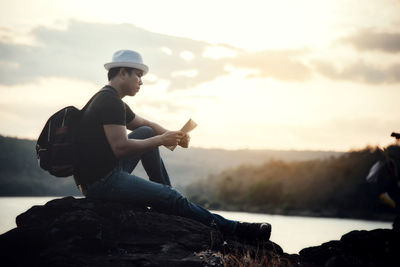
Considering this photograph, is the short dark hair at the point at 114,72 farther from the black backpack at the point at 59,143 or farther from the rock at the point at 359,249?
the rock at the point at 359,249

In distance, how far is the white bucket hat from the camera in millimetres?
5723

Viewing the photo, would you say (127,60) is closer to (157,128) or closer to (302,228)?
(157,128)

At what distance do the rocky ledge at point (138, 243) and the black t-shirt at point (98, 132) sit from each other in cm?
59

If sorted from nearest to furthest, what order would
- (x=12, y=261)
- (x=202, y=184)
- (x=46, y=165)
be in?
(x=12, y=261) < (x=46, y=165) < (x=202, y=184)

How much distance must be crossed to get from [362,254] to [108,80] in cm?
382

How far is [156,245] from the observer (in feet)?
18.6

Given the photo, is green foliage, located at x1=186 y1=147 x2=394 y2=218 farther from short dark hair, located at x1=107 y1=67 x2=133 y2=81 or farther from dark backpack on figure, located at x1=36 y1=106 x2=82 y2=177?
dark backpack on figure, located at x1=36 y1=106 x2=82 y2=177

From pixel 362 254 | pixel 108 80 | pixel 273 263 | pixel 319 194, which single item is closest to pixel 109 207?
pixel 108 80

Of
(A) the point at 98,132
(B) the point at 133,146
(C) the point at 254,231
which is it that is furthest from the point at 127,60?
(C) the point at 254,231

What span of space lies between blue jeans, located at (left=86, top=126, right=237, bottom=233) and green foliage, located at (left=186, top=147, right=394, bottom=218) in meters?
53.0

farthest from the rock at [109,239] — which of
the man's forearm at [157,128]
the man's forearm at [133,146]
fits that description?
the man's forearm at [157,128]

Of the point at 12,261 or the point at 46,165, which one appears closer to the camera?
the point at 12,261

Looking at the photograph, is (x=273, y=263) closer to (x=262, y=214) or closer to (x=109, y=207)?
(x=109, y=207)

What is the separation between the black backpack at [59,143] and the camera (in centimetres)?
554
